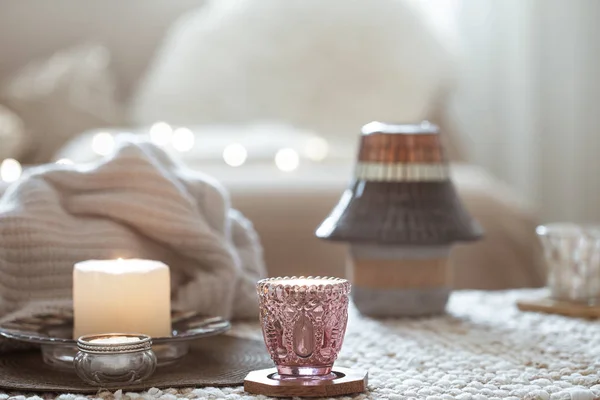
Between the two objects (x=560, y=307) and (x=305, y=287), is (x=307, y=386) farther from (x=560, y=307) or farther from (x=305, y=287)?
(x=560, y=307)

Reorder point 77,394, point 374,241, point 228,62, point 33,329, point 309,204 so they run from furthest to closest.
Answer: point 228,62
point 309,204
point 374,241
point 33,329
point 77,394

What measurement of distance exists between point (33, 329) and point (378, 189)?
456mm

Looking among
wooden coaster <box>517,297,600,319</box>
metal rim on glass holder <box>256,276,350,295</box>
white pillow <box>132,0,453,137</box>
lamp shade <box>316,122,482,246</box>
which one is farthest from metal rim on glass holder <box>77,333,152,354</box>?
white pillow <box>132,0,453,137</box>

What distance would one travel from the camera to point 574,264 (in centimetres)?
118

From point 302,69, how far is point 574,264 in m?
1.70

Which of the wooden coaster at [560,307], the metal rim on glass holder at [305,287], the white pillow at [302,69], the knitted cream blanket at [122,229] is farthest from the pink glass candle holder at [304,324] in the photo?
the white pillow at [302,69]

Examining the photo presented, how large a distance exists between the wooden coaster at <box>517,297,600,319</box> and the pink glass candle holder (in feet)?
1.58

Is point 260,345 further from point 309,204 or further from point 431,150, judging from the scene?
point 309,204

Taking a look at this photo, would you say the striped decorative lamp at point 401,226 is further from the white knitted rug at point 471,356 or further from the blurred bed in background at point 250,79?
the blurred bed in background at point 250,79

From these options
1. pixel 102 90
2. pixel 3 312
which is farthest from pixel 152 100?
pixel 3 312

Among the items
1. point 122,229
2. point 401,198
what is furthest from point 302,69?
point 122,229

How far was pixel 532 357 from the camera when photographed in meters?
0.90

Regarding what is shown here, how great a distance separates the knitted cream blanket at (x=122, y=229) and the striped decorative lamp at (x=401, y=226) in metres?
0.14

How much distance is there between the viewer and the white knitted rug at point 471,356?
2.44ft
